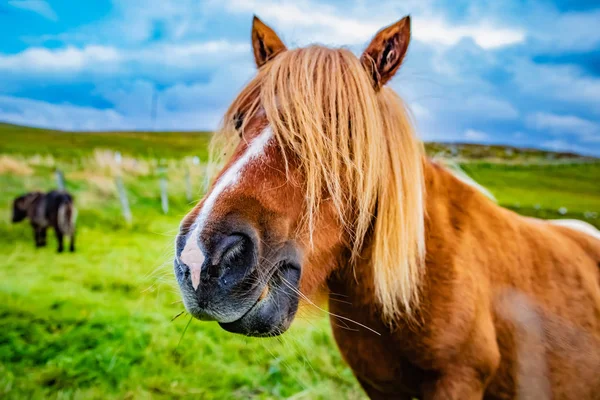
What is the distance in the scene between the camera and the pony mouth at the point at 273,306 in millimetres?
1367

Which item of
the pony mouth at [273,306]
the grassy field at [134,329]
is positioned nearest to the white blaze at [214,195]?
the pony mouth at [273,306]

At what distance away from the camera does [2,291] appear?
4969 millimetres

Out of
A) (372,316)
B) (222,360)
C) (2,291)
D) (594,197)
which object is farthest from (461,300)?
(594,197)

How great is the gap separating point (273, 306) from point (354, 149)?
74 centimetres

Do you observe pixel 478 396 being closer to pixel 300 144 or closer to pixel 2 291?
pixel 300 144

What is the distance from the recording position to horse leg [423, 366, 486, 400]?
1919 mm

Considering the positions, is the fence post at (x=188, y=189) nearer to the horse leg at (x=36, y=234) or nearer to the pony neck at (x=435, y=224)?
the horse leg at (x=36, y=234)

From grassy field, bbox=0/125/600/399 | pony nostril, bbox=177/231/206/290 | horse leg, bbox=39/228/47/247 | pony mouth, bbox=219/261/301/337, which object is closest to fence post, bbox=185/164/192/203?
grassy field, bbox=0/125/600/399

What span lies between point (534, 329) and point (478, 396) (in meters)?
0.60

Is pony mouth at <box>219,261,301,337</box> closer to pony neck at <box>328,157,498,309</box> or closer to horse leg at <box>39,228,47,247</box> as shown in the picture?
pony neck at <box>328,157,498,309</box>

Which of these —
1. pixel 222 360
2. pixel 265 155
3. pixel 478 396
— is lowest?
pixel 222 360

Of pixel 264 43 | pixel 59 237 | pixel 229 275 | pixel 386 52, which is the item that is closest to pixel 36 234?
pixel 59 237

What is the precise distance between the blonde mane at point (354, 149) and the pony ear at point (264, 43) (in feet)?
0.65

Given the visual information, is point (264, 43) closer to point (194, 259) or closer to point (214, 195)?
point (214, 195)
